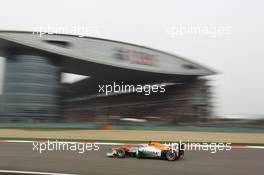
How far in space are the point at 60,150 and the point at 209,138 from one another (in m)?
4.22

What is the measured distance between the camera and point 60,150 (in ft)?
26.0

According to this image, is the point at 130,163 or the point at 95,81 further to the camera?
the point at 95,81

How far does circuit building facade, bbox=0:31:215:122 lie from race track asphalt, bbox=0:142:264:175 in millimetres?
3319

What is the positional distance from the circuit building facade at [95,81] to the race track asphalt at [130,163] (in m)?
3.32

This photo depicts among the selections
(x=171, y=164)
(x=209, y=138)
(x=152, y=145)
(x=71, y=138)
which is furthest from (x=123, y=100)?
(x=171, y=164)

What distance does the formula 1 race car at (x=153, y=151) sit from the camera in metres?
6.57

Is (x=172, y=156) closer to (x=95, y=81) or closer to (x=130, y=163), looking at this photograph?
(x=130, y=163)

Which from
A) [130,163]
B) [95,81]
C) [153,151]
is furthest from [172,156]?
[95,81]

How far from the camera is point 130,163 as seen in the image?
20.6 ft

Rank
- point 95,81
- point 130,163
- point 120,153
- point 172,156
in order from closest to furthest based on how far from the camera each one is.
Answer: point 130,163, point 172,156, point 120,153, point 95,81

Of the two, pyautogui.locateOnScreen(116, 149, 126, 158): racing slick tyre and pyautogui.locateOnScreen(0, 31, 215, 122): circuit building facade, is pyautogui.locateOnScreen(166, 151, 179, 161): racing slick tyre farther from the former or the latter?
pyautogui.locateOnScreen(0, 31, 215, 122): circuit building facade

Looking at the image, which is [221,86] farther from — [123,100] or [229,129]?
[123,100]

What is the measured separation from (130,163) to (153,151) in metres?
0.65

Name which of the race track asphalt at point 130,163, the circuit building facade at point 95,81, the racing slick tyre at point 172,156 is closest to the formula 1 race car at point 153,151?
the racing slick tyre at point 172,156
